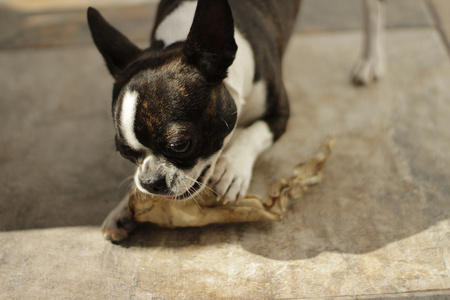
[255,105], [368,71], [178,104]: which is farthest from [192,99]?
[368,71]

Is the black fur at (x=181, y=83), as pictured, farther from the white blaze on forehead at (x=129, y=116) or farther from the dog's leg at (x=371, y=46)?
the dog's leg at (x=371, y=46)

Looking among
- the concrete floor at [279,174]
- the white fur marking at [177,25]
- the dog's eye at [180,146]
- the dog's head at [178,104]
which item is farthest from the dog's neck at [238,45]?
the concrete floor at [279,174]

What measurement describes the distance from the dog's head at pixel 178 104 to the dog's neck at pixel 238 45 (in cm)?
11

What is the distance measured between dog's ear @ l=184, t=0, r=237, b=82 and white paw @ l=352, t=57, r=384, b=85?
1.50m

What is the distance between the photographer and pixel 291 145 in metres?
2.96

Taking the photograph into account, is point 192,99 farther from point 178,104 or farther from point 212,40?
point 212,40

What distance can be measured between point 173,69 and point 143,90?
0.56ft

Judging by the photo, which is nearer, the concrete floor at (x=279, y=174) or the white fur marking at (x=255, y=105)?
the concrete floor at (x=279, y=174)

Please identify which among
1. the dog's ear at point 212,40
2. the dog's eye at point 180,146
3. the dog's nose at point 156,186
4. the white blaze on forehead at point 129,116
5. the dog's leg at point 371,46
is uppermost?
the dog's ear at point 212,40

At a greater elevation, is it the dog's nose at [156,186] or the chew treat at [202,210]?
the dog's nose at [156,186]

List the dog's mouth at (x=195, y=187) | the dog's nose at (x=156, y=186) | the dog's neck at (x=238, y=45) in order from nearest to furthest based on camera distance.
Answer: the dog's nose at (x=156, y=186) < the dog's mouth at (x=195, y=187) < the dog's neck at (x=238, y=45)

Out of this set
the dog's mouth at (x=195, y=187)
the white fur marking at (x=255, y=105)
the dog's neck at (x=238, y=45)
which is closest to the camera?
the dog's mouth at (x=195, y=187)

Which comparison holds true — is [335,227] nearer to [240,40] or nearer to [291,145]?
[291,145]

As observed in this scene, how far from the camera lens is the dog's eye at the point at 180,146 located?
2.03 metres
